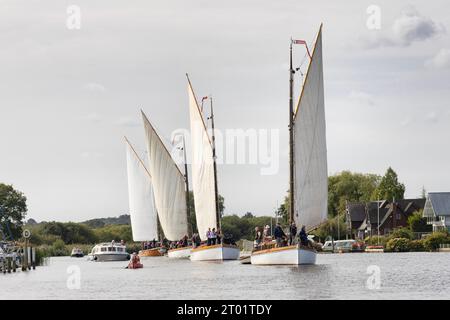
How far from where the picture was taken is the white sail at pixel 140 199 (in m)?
130

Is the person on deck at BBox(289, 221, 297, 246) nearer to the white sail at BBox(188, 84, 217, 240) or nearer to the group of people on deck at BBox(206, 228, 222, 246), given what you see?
the group of people on deck at BBox(206, 228, 222, 246)

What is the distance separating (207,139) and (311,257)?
77.4 feet

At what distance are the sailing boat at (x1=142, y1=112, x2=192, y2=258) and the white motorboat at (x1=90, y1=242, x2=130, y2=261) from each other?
5.31 metres

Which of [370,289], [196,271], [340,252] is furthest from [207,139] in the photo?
[340,252]

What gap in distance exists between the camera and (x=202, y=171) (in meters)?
96.8

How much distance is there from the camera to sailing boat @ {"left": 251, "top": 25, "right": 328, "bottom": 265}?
7425 cm

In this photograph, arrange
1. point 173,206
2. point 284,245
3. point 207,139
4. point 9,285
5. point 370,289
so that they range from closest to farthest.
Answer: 1. point 370,289
2. point 9,285
3. point 284,245
4. point 207,139
5. point 173,206

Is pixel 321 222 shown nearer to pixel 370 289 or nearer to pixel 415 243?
pixel 370 289

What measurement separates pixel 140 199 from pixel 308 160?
58.2 meters

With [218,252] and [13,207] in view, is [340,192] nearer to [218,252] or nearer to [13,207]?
[13,207]

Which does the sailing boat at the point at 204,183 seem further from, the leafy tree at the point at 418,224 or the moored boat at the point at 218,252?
the leafy tree at the point at 418,224

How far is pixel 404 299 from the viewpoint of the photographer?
1975 inches

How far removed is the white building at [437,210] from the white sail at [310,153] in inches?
3653

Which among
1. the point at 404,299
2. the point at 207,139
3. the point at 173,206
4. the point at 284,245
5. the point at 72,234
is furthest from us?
the point at 72,234
